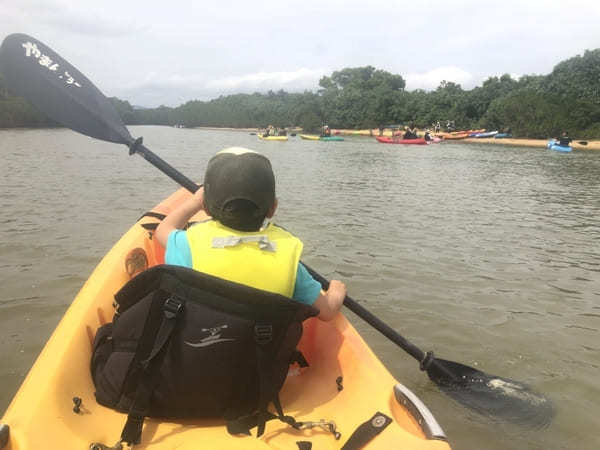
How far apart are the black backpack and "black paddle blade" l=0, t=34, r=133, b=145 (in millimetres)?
1927

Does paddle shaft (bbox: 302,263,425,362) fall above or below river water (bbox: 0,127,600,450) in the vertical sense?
above

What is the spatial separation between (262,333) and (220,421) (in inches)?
18.1

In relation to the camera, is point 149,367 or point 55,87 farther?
point 55,87

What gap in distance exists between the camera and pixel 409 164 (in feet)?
60.5

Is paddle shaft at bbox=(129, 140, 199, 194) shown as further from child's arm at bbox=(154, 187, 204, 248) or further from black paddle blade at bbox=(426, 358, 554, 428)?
black paddle blade at bbox=(426, 358, 554, 428)

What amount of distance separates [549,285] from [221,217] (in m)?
4.64

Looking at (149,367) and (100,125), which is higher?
(100,125)

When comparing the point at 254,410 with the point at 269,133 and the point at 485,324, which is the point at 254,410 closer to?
the point at 485,324

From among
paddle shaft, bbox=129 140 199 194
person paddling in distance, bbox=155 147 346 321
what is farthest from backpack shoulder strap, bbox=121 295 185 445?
paddle shaft, bbox=129 140 199 194

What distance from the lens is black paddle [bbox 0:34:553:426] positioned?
3.16m

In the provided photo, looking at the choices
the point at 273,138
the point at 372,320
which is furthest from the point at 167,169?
the point at 273,138

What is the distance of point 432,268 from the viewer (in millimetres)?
5637

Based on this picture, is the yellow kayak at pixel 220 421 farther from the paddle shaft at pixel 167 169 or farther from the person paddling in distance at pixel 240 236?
the paddle shaft at pixel 167 169

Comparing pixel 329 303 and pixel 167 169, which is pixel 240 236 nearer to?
pixel 329 303
